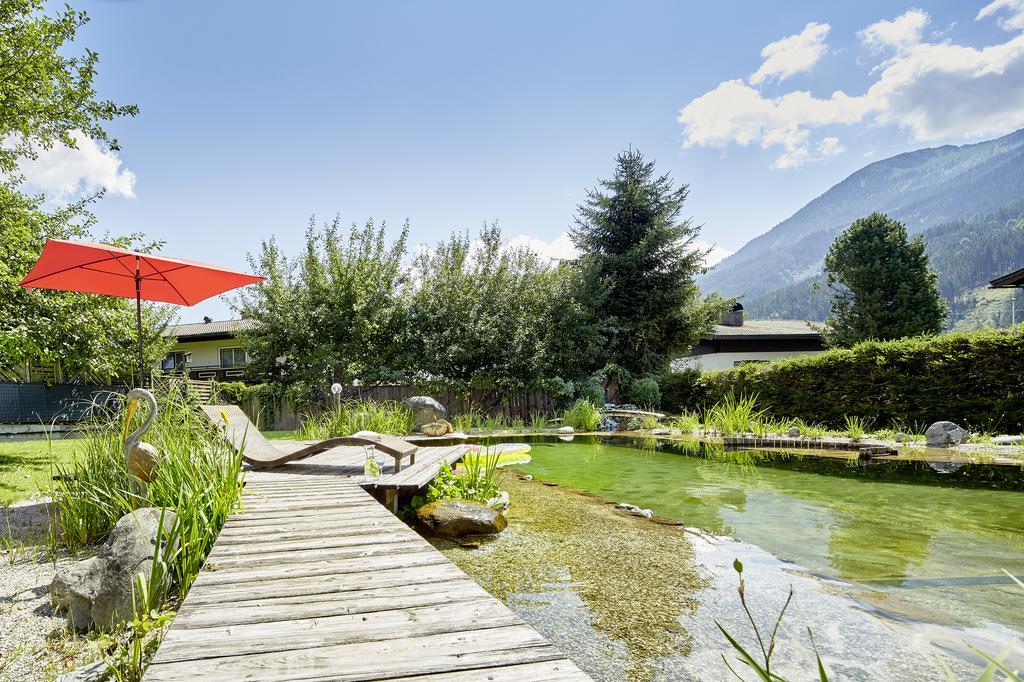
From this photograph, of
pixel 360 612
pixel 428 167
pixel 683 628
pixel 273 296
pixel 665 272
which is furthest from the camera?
pixel 665 272

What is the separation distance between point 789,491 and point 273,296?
15.3m

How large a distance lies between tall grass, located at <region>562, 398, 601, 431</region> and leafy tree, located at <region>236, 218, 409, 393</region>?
5.26 metres

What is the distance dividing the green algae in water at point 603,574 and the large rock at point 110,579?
2008mm

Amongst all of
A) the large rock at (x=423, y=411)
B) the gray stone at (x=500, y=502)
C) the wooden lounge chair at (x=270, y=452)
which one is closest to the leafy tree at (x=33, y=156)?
the wooden lounge chair at (x=270, y=452)

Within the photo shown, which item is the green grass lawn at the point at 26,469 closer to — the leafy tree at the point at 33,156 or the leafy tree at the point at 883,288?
the leafy tree at the point at 33,156

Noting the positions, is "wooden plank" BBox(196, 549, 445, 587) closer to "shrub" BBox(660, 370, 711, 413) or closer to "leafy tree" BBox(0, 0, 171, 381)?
"leafy tree" BBox(0, 0, 171, 381)

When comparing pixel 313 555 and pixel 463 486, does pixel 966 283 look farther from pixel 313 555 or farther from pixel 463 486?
pixel 313 555

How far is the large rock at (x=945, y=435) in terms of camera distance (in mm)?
8938

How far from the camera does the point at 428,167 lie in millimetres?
14641

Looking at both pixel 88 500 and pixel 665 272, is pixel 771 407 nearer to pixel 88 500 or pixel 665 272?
pixel 665 272

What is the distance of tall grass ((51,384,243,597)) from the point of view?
3240 millimetres

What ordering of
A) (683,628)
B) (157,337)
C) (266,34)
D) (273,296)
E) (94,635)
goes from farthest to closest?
(273,296) < (157,337) < (266,34) < (683,628) < (94,635)

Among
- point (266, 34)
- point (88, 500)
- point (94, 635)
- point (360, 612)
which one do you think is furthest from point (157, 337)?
point (360, 612)

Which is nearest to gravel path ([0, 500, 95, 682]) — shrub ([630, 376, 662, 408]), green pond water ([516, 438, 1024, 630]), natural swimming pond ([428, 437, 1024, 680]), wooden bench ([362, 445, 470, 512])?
wooden bench ([362, 445, 470, 512])
